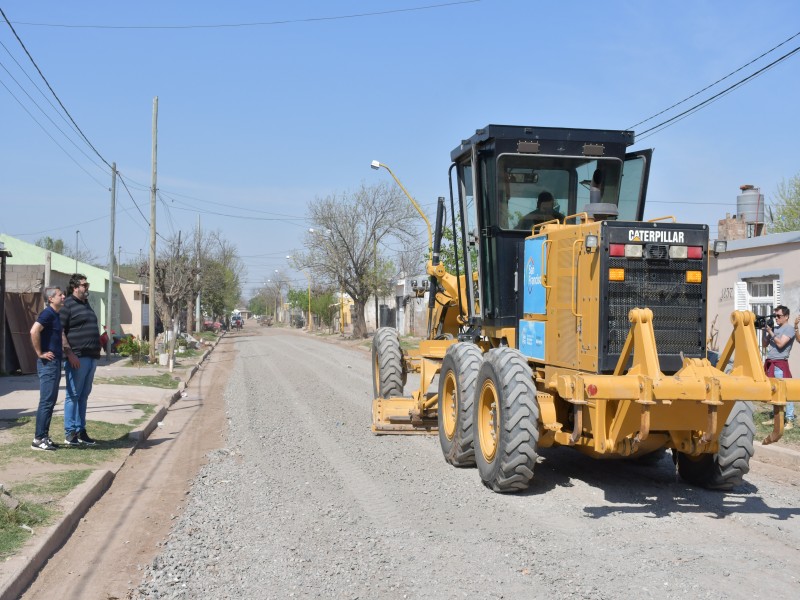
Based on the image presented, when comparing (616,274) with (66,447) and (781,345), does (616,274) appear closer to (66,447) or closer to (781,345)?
(781,345)

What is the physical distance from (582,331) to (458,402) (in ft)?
6.03

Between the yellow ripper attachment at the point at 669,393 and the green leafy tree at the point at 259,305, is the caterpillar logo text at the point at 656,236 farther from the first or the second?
the green leafy tree at the point at 259,305

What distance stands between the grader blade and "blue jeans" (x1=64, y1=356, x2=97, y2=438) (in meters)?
3.62

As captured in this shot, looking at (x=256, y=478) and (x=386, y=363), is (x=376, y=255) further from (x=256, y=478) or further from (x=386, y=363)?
(x=256, y=478)

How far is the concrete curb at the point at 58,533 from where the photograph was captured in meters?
5.19

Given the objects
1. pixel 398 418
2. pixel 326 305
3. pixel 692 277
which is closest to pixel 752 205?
pixel 398 418

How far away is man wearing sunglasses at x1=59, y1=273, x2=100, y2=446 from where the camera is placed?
9.70 meters

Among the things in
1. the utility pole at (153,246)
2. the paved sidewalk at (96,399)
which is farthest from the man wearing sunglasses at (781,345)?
the utility pole at (153,246)

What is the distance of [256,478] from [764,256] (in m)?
11.8

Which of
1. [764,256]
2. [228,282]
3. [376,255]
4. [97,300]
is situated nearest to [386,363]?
[764,256]

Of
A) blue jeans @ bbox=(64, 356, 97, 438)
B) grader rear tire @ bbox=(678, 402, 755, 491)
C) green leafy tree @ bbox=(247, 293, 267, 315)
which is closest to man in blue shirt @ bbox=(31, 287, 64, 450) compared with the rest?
blue jeans @ bbox=(64, 356, 97, 438)

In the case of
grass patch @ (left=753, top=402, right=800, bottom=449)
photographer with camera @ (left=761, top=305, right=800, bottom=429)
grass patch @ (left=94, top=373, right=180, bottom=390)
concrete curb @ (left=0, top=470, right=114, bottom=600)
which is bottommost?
concrete curb @ (left=0, top=470, right=114, bottom=600)

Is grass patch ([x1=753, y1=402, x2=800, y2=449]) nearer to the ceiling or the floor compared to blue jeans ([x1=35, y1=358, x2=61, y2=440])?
nearer to the floor

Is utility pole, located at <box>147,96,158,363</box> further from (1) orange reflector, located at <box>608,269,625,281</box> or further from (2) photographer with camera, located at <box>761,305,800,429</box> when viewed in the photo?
(1) orange reflector, located at <box>608,269,625,281</box>
